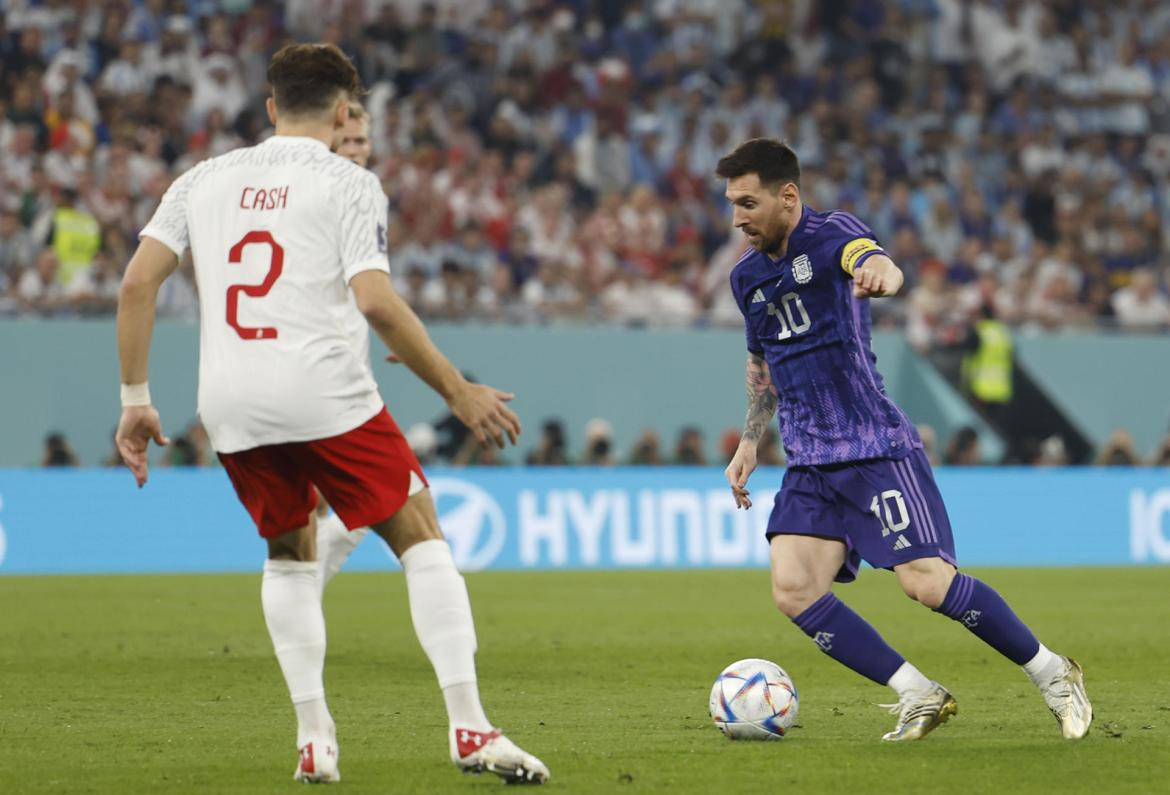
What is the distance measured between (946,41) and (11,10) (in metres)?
12.6

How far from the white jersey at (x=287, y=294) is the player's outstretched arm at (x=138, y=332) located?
164mm

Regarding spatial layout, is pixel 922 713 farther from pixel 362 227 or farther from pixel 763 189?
pixel 362 227

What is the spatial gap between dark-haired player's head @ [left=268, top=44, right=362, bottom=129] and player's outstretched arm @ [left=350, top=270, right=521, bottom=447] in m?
0.64

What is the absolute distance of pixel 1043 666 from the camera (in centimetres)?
688

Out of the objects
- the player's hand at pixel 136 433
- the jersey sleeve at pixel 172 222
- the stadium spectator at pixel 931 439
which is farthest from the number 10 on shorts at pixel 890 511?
the stadium spectator at pixel 931 439

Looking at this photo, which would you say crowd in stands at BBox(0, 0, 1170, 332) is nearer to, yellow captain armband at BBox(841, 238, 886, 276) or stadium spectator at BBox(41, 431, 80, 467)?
stadium spectator at BBox(41, 431, 80, 467)

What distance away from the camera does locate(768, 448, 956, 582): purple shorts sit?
686 centimetres

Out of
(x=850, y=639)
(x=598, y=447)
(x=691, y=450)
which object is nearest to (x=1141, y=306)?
(x=691, y=450)

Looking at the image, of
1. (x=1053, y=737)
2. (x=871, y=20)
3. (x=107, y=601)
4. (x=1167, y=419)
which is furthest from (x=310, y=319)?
(x=871, y=20)

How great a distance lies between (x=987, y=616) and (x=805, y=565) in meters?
0.70

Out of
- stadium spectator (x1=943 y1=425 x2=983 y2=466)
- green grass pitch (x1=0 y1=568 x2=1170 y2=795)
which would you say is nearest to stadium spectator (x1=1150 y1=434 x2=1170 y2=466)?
stadium spectator (x1=943 y1=425 x2=983 y2=466)

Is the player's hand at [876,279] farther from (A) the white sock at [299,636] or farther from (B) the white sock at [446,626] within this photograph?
(A) the white sock at [299,636]

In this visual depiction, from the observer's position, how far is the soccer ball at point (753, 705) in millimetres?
6891

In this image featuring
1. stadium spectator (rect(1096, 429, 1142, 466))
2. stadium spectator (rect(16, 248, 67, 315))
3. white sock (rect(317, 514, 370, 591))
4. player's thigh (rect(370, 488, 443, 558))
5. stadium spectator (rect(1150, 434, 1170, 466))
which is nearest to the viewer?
player's thigh (rect(370, 488, 443, 558))
